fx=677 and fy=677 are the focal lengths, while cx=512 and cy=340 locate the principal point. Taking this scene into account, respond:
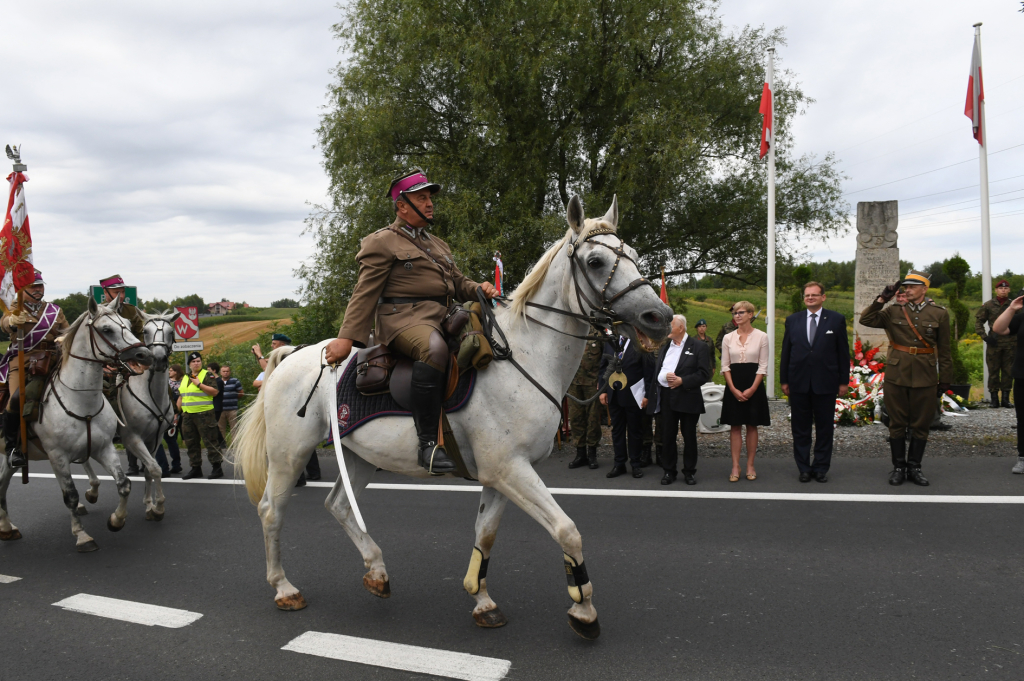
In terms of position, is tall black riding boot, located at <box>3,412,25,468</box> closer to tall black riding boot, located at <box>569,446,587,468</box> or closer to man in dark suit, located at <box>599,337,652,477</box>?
tall black riding boot, located at <box>569,446,587,468</box>

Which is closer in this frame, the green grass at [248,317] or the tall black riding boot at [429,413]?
the tall black riding boot at [429,413]

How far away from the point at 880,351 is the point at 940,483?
7809 millimetres

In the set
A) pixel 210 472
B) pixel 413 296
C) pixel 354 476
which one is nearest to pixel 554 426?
pixel 413 296

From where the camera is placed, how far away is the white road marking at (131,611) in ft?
14.7

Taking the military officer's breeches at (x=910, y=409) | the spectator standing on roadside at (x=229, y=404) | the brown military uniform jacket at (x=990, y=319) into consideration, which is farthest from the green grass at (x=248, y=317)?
the military officer's breeches at (x=910, y=409)

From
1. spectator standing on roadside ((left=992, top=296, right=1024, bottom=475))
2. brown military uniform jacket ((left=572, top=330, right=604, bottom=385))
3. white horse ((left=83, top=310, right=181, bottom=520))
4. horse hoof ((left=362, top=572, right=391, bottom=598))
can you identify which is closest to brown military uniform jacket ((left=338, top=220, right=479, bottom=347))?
horse hoof ((left=362, top=572, right=391, bottom=598))

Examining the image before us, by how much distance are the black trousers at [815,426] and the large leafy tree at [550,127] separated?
27.7 ft

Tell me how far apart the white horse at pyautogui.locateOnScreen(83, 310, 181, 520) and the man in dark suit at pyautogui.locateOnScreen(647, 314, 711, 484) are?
5764 millimetres

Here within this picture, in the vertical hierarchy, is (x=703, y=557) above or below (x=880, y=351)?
below

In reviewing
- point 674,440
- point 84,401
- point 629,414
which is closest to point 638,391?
point 629,414

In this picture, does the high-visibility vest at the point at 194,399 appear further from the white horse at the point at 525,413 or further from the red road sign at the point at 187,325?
the red road sign at the point at 187,325

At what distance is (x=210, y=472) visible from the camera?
401 inches

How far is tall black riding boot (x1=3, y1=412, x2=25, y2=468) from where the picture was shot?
21.5 feet

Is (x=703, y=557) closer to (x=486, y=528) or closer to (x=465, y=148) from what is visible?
(x=486, y=528)
